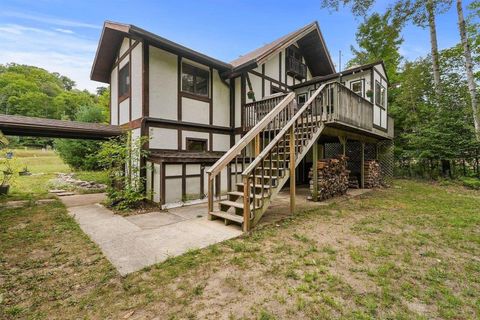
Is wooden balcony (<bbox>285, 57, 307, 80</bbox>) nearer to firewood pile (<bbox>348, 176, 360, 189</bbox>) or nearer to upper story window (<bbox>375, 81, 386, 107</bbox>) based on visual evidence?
upper story window (<bbox>375, 81, 386, 107</bbox>)

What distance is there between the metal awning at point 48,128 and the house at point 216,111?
895 mm

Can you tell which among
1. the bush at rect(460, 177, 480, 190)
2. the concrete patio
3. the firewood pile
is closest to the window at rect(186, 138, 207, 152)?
the concrete patio

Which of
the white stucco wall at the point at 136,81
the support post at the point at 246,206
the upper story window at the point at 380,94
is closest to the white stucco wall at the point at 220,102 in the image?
the white stucco wall at the point at 136,81

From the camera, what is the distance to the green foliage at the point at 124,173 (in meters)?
6.47

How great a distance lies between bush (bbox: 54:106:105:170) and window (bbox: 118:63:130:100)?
6.93 m

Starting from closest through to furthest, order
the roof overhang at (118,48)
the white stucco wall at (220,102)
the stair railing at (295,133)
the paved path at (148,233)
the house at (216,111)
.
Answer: the paved path at (148,233), the stair railing at (295,133), the house at (216,111), the roof overhang at (118,48), the white stucco wall at (220,102)

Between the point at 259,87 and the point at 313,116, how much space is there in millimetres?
4280

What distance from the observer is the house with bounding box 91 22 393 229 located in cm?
592

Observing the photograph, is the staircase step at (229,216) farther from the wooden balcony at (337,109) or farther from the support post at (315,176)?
the wooden balcony at (337,109)

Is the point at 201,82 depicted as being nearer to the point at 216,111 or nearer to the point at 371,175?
the point at 216,111

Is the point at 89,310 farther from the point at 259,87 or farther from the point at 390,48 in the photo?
the point at 390,48

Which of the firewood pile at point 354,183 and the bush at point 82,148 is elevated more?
the bush at point 82,148

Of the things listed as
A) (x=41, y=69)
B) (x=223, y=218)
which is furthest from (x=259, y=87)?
(x=41, y=69)

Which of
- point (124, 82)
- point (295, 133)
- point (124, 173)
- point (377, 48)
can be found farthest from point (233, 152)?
point (377, 48)
